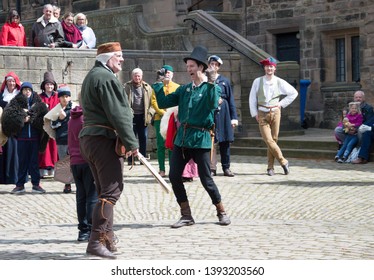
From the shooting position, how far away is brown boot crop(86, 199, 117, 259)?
9664mm

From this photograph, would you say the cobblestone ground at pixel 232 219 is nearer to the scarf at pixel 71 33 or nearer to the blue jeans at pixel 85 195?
the blue jeans at pixel 85 195

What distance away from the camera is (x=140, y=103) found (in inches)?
749

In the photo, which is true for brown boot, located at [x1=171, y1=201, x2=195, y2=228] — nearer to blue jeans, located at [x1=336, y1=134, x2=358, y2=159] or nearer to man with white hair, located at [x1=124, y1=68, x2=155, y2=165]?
man with white hair, located at [x1=124, y1=68, x2=155, y2=165]

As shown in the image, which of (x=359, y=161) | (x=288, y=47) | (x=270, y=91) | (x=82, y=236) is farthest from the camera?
(x=288, y=47)

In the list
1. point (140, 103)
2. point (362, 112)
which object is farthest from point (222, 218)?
point (362, 112)

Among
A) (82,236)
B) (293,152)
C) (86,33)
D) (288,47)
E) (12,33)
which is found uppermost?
(12,33)

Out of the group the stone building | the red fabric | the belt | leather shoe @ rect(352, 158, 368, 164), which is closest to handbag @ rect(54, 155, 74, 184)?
the red fabric

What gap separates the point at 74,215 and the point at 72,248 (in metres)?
2.77

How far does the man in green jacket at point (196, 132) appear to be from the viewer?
11.7 metres

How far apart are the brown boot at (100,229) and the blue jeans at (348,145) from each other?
34.6 ft

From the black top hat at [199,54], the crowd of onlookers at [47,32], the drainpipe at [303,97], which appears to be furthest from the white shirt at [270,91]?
the drainpipe at [303,97]

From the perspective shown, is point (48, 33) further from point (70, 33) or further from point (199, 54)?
point (199, 54)

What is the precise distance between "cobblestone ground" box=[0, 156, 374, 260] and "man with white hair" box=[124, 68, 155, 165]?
100 centimetres

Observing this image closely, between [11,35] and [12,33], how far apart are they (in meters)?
0.04
